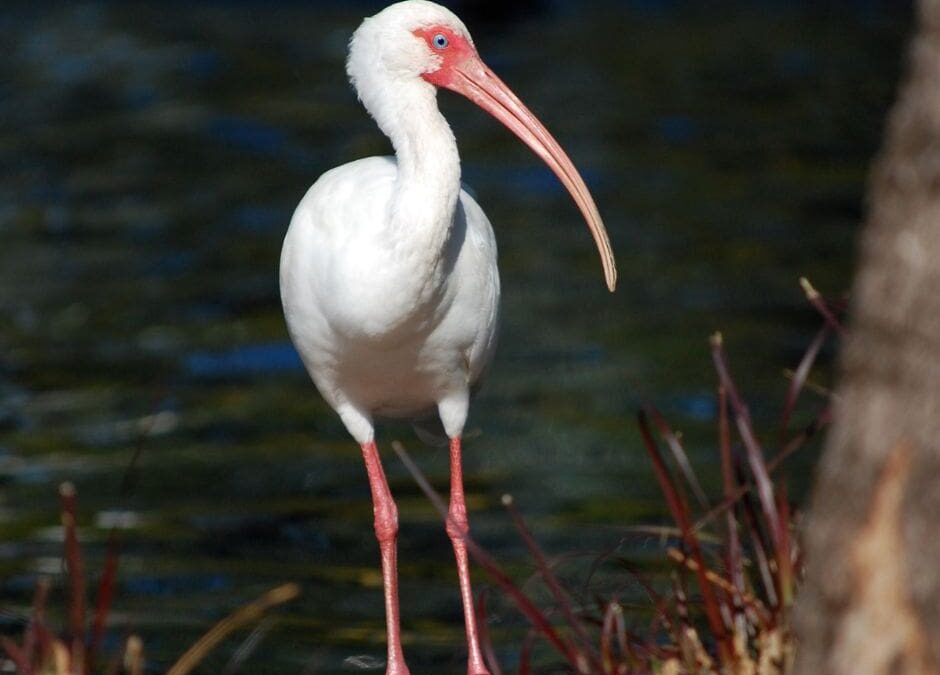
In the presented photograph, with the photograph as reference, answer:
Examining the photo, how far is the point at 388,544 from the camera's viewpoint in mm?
6762

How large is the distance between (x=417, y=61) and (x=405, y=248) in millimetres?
677

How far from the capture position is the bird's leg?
6324mm

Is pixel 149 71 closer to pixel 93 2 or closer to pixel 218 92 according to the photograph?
pixel 218 92

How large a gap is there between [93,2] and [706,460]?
14.1m

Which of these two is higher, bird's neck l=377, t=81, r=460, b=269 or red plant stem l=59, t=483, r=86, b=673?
bird's neck l=377, t=81, r=460, b=269

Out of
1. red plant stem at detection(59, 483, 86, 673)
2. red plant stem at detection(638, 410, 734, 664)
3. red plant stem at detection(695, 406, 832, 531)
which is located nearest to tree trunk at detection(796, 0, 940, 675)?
red plant stem at detection(638, 410, 734, 664)

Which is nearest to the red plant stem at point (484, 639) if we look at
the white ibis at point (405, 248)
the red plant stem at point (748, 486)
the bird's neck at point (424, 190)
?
the red plant stem at point (748, 486)

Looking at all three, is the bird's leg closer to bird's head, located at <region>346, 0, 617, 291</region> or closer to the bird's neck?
the bird's neck

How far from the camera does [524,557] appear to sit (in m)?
8.51

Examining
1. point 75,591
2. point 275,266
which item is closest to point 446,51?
point 75,591

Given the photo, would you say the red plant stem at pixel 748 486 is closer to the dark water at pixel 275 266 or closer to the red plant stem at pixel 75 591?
the dark water at pixel 275 266

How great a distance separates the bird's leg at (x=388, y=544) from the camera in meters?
6.32

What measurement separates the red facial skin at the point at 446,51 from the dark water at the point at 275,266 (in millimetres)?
1371

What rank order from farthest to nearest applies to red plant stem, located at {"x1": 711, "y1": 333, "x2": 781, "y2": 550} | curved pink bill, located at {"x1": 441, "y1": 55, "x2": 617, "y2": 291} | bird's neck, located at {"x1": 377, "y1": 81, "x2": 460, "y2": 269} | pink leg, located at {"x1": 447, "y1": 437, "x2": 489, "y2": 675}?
pink leg, located at {"x1": 447, "y1": 437, "x2": 489, "y2": 675} < curved pink bill, located at {"x1": 441, "y1": 55, "x2": 617, "y2": 291} < bird's neck, located at {"x1": 377, "y1": 81, "x2": 460, "y2": 269} < red plant stem, located at {"x1": 711, "y1": 333, "x2": 781, "y2": 550}
